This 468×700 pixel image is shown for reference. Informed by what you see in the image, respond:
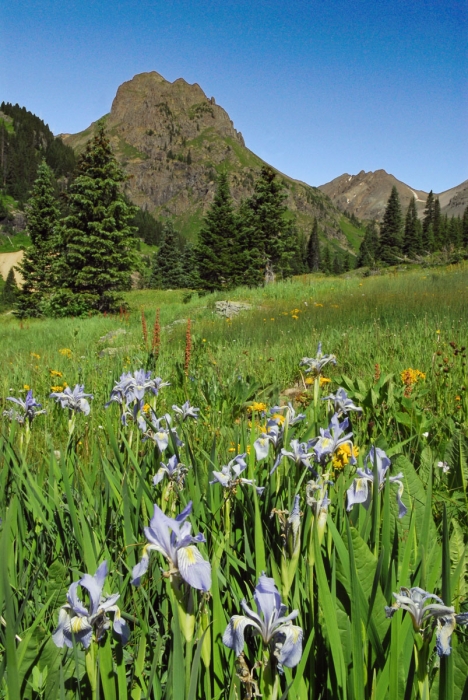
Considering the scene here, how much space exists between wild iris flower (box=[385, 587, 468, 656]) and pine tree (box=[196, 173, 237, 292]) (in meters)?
33.0

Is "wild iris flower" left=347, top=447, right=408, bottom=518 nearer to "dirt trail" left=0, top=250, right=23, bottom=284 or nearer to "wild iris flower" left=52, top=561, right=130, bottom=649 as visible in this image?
"wild iris flower" left=52, top=561, right=130, bottom=649

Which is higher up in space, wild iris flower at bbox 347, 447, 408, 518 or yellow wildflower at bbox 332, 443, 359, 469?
wild iris flower at bbox 347, 447, 408, 518

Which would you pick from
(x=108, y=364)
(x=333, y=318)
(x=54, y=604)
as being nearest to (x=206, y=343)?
(x=108, y=364)

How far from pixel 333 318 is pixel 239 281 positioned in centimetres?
2559

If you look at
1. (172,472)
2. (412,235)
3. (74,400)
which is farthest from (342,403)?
(412,235)

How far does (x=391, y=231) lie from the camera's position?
62375mm

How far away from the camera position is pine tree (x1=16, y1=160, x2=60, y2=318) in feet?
108

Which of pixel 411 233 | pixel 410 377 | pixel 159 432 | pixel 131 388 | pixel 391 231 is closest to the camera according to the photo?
pixel 159 432

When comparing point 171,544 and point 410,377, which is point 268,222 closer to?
point 410,377

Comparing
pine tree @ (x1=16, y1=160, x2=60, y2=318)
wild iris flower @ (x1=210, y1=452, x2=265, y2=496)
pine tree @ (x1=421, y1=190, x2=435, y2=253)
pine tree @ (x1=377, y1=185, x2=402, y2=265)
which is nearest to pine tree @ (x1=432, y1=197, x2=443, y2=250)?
pine tree @ (x1=421, y1=190, x2=435, y2=253)

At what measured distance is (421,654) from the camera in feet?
2.41

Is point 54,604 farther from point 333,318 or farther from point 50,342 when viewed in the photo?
point 50,342

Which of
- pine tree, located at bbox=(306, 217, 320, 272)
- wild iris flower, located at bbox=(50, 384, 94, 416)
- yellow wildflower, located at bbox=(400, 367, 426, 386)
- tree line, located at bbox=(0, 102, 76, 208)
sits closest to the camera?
wild iris flower, located at bbox=(50, 384, 94, 416)

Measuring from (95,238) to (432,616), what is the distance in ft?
74.7
